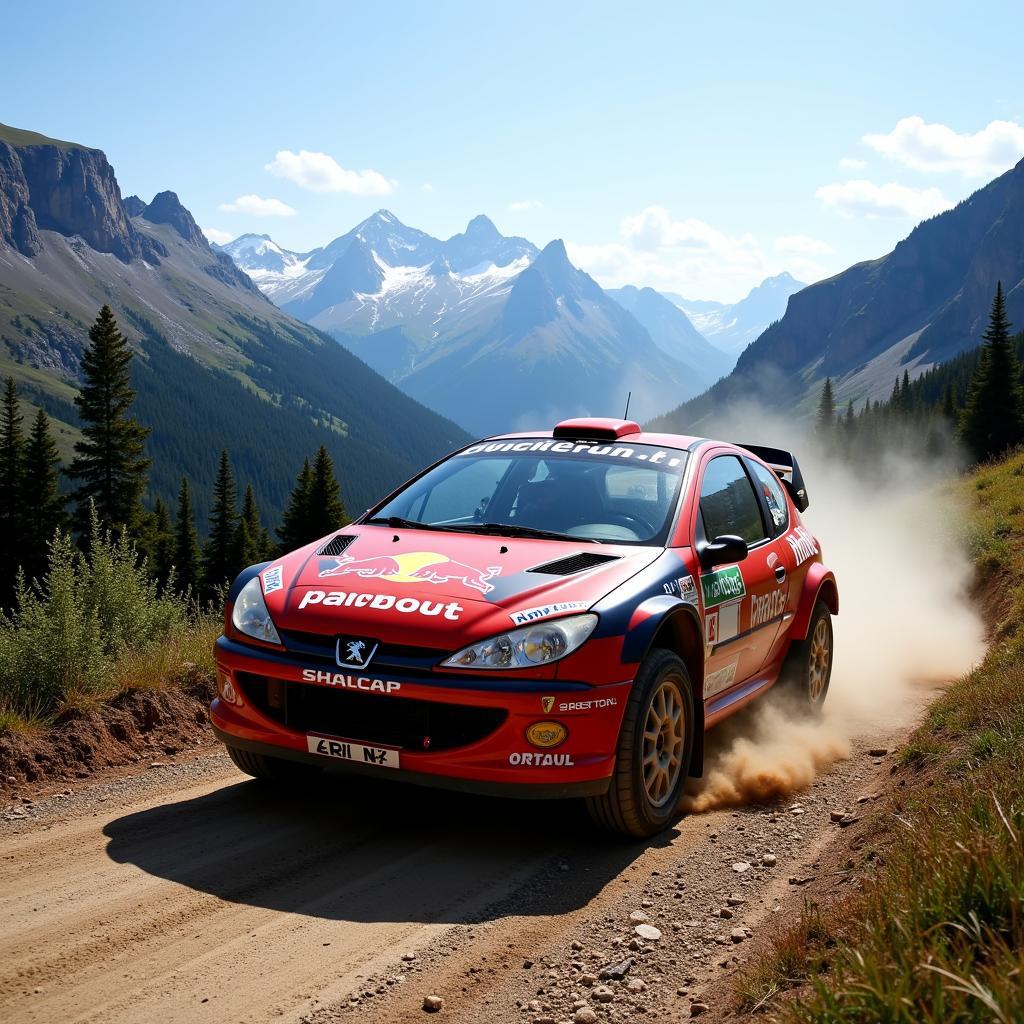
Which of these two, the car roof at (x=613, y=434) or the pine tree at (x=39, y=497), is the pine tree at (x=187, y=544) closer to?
the pine tree at (x=39, y=497)

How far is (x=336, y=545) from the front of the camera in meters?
5.44

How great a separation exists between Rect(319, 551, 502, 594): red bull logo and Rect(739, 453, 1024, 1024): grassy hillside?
198 centimetres

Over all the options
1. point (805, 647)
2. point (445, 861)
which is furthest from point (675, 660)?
point (805, 647)

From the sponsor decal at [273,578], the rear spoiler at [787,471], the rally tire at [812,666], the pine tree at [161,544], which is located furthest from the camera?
the pine tree at [161,544]

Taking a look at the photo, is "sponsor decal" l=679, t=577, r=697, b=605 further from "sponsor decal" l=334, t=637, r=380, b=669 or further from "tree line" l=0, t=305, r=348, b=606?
"tree line" l=0, t=305, r=348, b=606

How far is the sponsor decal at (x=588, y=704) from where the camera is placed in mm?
4363

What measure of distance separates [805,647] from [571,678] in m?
3.15

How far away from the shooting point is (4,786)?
5359 millimetres

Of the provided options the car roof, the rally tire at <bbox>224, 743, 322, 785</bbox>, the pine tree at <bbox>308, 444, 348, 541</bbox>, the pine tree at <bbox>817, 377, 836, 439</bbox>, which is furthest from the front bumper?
the pine tree at <bbox>817, 377, 836, 439</bbox>

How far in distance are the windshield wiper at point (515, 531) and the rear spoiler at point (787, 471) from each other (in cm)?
282

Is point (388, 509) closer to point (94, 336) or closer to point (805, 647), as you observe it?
point (805, 647)

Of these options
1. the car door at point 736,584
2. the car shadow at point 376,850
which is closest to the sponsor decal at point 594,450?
the car door at point 736,584

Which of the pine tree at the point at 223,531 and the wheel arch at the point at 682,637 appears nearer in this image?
the wheel arch at the point at 682,637

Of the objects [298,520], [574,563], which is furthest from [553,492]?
[298,520]
